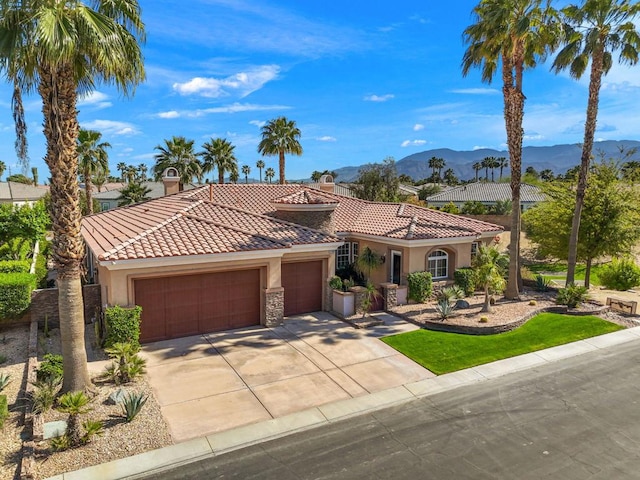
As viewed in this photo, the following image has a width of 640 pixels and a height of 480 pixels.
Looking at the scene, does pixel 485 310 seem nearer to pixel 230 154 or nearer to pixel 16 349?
pixel 16 349

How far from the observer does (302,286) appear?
19891 millimetres

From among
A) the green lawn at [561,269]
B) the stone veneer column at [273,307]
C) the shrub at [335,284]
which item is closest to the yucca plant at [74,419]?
the stone veneer column at [273,307]

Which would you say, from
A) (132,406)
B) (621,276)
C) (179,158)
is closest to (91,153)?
(179,158)

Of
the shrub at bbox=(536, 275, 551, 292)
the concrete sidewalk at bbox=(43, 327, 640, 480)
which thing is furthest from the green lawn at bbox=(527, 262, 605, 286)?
the concrete sidewalk at bbox=(43, 327, 640, 480)

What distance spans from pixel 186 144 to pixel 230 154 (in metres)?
5.78

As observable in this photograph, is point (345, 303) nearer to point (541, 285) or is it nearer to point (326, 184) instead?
point (541, 285)

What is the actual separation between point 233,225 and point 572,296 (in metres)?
16.4

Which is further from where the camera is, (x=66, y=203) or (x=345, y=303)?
(x=345, y=303)

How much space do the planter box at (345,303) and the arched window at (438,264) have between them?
5344mm

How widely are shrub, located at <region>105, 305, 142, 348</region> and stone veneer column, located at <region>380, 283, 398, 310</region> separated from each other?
426 inches

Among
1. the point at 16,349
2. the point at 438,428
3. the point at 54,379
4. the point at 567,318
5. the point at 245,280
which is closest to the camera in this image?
the point at 438,428

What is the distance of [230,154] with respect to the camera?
144 feet

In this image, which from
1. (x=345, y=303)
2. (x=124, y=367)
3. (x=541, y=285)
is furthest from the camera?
(x=541, y=285)

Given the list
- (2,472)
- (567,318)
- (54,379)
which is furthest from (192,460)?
(567,318)
